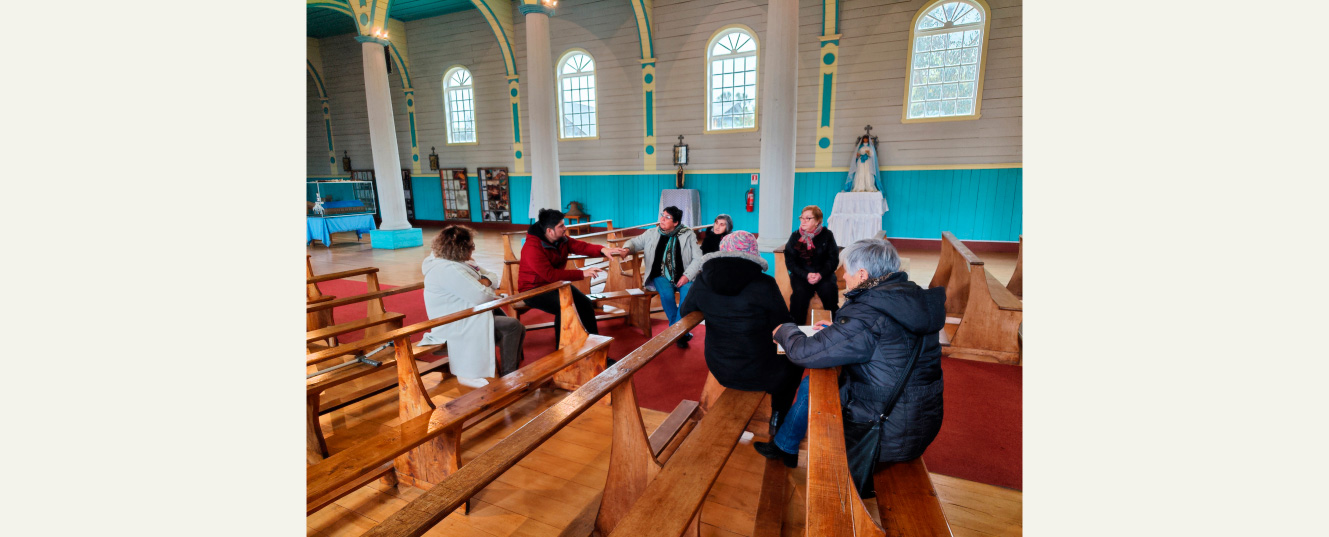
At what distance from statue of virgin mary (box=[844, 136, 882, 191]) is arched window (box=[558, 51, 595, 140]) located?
5.88m

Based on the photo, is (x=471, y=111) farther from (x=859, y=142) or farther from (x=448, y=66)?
(x=859, y=142)

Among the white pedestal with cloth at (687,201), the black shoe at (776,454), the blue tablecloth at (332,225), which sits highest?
the white pedestal with cloth at (687,201)

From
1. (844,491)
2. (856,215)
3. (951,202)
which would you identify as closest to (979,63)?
(951,202)

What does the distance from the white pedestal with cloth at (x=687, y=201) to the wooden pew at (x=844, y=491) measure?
29.5 ft

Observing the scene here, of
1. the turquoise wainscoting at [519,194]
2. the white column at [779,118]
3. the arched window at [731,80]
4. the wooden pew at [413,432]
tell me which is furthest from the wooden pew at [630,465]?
the turquoise wainscoting at [519,194]

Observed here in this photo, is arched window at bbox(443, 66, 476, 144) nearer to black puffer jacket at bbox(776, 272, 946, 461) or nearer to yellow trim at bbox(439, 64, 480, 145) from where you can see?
yellow trim at bbox(439, 64, 480, 145)

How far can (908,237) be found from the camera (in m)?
9.58

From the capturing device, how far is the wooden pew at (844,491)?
1.16m

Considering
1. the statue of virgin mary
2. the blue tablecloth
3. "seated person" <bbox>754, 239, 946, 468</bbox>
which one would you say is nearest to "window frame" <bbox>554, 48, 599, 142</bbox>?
the blue tablecloth

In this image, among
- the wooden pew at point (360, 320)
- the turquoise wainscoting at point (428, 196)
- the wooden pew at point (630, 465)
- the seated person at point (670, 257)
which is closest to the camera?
the wooden pew at point (630, 465)

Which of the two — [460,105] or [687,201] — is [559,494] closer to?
[687,201]

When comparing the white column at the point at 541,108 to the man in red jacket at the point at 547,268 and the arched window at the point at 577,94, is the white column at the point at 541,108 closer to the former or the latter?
the arched window at the point at 577,94

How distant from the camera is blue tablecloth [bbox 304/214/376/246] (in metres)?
9.92

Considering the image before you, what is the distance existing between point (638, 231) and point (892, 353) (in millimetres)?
9972
